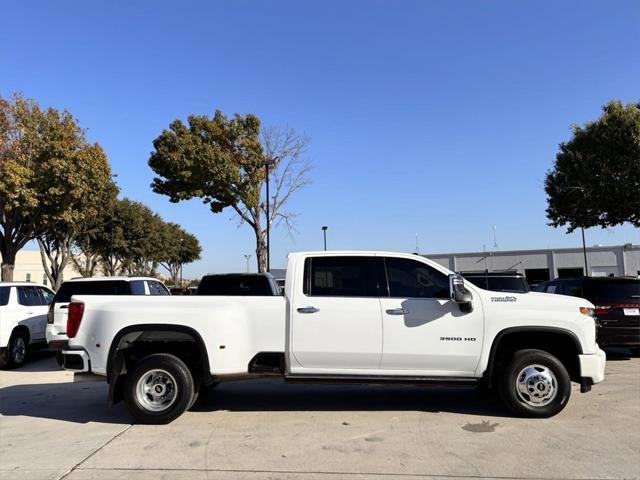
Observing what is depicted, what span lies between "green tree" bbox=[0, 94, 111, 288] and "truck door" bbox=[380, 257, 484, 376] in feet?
57.7

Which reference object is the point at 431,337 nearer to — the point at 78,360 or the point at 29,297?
the point at 78,360

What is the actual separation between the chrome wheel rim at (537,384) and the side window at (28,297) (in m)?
10.3

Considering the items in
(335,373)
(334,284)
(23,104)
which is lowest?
(335,373)

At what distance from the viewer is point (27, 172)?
19.8m

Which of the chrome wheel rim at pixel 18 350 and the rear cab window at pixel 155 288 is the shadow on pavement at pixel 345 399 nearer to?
the rear cab window at pixel 155 288

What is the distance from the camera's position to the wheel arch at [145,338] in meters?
6.45

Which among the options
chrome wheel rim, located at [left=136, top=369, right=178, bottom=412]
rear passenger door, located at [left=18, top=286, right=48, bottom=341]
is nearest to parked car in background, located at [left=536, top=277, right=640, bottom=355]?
chrome wheel rim, located at [left=136, top=369, right=178, bottom=412]

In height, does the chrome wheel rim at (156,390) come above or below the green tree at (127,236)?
below

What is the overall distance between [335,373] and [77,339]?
3.15m

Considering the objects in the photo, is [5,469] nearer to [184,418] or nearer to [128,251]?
[184,418]

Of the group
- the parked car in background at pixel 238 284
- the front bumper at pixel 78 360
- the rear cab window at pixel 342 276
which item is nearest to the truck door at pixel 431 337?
the rear cab window at pixel 342 276

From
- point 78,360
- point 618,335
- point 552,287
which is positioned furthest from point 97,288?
point 618,335

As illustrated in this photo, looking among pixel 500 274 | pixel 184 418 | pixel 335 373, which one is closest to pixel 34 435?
pixel 184 418

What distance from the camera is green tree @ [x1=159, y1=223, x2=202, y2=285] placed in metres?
53.3
